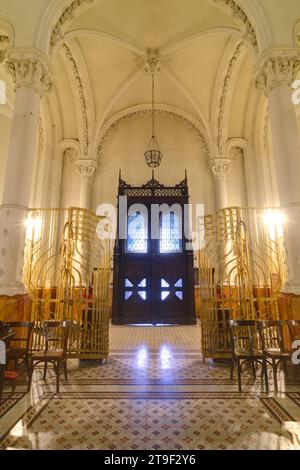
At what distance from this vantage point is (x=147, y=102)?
11398 mm

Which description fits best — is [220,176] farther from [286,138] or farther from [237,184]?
[286,138]

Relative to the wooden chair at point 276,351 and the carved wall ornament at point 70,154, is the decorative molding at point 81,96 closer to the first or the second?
the carved wall ornament at point 70,154

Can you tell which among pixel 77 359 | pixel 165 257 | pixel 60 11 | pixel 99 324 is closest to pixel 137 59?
pixel 60 11

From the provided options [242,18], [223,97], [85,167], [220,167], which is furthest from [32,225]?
[223,97]

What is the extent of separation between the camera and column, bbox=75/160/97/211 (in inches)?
411

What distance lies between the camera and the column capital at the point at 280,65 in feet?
16.5

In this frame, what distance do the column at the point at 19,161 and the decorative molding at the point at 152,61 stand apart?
4.94 meters

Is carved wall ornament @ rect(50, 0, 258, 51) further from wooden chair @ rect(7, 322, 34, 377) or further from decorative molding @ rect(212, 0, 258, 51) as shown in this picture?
wooden chair @ rect(7, 322, 34, 377)

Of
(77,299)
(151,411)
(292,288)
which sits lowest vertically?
(151,411)

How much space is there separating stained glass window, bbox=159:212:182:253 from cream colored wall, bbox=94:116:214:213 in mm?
1765

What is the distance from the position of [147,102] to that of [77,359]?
1022 centimetres

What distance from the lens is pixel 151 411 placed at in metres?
2.91

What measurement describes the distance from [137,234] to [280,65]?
6304mm

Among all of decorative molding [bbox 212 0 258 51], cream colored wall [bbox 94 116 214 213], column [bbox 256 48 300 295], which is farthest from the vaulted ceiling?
column [bbox 256 48 300 295]
